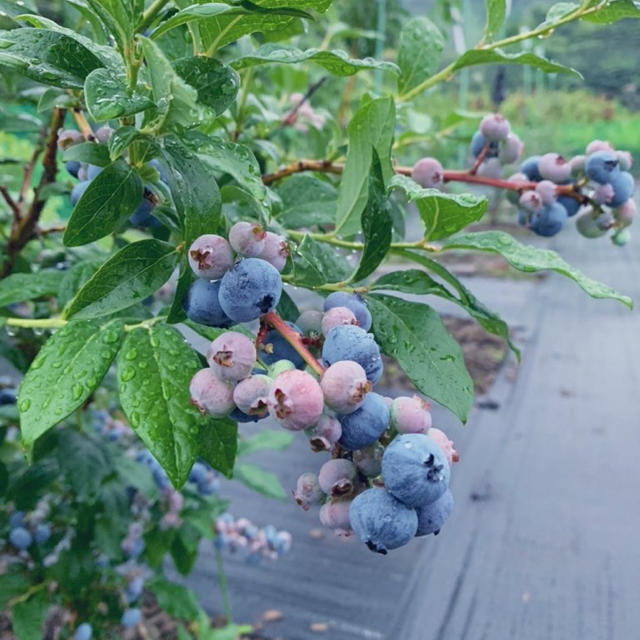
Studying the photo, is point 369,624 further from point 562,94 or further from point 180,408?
point 562,94

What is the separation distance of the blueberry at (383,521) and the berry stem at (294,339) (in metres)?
0.09

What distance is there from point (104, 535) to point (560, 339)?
355cm

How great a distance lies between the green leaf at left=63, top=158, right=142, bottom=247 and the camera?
555 mm

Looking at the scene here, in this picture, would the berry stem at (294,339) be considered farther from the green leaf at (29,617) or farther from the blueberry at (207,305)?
the green leaf at (29,617)

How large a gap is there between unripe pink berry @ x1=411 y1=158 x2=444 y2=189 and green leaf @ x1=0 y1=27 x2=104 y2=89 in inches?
16.7

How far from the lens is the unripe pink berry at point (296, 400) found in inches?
17.2

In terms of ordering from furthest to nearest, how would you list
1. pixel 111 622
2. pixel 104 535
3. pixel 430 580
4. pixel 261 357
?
pixel 430 580, pixel 111 622, pixel 104 535, pixel 261 357

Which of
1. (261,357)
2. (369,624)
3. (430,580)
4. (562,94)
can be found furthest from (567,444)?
(562,94)

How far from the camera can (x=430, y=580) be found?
2111 millimetres

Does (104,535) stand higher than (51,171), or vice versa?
(51,171)

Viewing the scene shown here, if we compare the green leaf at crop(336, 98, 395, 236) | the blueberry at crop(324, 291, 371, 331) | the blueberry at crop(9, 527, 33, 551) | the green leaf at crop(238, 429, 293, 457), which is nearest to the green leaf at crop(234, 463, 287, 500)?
the green leaf at crop(238, 429, 293, 457)

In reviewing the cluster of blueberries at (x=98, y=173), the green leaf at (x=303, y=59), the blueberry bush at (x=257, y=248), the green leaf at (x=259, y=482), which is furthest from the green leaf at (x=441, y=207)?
the green leaf at (x=259, y=482)

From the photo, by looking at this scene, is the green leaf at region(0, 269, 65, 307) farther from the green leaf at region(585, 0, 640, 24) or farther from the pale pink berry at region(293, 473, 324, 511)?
the green leaf at region(585, 0, 640, 24)

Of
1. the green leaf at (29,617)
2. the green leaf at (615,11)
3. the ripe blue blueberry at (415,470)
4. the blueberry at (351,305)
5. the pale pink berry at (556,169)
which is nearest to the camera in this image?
the ripe blue blueberry at (415,470)
